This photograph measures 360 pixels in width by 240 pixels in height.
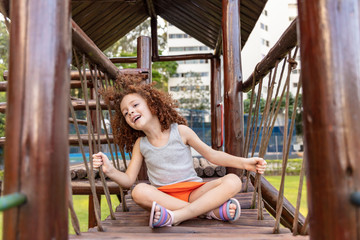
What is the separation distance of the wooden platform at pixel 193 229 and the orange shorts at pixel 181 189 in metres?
0.17

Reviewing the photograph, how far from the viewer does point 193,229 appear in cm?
151

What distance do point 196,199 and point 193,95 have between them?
55.8 ft

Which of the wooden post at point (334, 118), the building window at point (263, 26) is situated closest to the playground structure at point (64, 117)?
the wooden post at point (334, 118)

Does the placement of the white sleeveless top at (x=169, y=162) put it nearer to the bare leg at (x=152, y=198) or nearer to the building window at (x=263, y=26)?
the bare leg at (x=152, y=198)

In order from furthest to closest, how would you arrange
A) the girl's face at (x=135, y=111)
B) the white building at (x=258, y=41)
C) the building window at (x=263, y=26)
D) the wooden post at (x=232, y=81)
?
the building window at (x=263, y=26) → the white building at (x=258, y=41) → the wooden post at (x=232, y=81) → the girl's face at (x=135, y=111)

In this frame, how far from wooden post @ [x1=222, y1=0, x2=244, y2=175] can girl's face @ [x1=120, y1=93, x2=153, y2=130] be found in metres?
1.02

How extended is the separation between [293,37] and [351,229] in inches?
37.4

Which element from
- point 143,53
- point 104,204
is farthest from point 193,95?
point 143,53

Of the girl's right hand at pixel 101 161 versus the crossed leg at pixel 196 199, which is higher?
the girl's right hand at pixel 101 161

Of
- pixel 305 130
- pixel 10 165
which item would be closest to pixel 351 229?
pixel 305 130

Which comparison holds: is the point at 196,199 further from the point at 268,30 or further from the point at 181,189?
the point at 268,30

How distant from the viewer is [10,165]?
81 centimetres

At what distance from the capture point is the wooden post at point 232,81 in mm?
2678

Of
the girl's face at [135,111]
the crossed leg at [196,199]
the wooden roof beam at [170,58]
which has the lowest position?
the crossed leg at [196,199]
